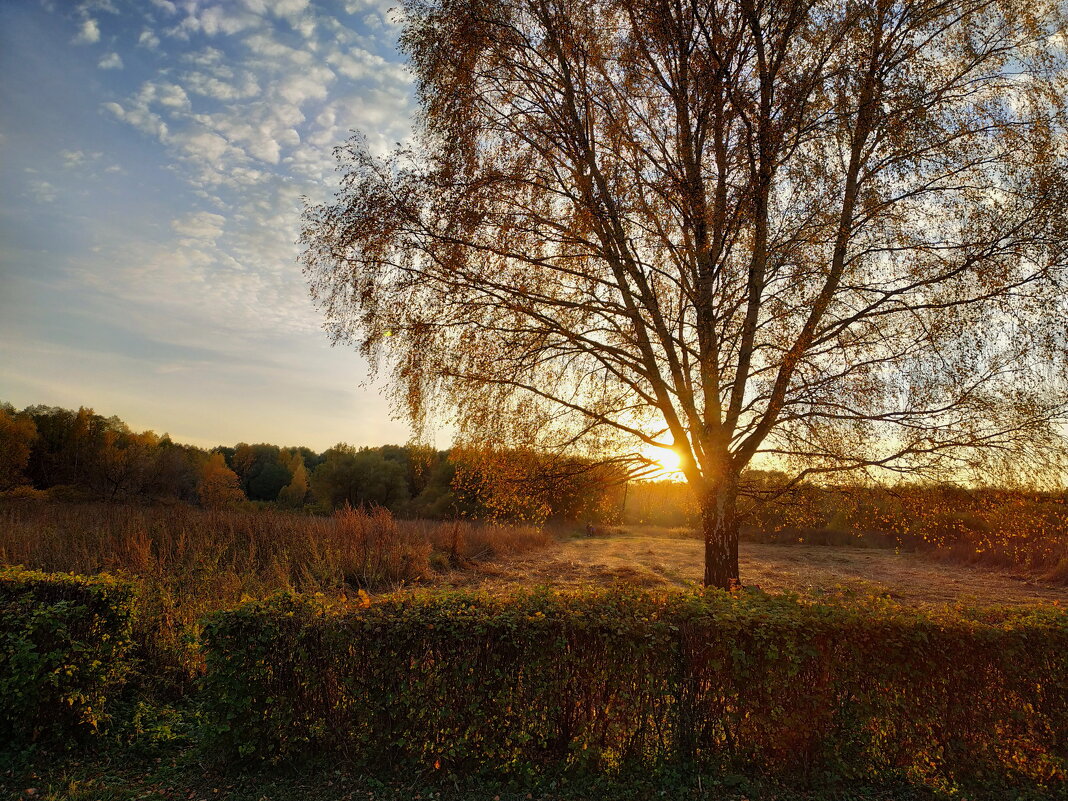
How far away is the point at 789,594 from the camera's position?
489 cm

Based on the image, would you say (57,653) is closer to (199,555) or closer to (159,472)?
(199,555)

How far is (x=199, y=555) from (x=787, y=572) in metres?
16.9

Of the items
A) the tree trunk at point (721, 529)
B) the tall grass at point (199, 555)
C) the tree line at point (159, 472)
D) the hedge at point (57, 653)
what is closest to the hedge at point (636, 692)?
the tall grass at point (199, 555)

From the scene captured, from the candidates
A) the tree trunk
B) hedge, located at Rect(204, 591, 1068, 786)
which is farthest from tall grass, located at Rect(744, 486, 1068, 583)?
hedge, located at Rect(204, 591, 1068, 786)

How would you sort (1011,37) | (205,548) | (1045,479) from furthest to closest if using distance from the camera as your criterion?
(205,548), (1011,37), (1045,479)

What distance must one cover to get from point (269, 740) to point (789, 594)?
4.08 metres

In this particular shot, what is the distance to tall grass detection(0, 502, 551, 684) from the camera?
6793mm

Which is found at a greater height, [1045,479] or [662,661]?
[1045,479]

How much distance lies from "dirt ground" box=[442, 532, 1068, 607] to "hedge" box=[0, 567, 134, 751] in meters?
7.41

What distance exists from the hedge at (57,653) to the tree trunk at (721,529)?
19.2 feet

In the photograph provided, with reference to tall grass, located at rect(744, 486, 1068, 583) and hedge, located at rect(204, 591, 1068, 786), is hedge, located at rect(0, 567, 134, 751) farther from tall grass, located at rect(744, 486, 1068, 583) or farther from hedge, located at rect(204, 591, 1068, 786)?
tall grass, located at rect(744, 486, 1068, 583)

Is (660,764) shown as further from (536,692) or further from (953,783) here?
(953,783)

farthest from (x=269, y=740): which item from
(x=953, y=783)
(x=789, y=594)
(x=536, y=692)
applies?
(x=953, y=783)

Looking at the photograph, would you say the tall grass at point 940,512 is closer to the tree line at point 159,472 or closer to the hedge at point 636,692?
the hedge at point 636,692
